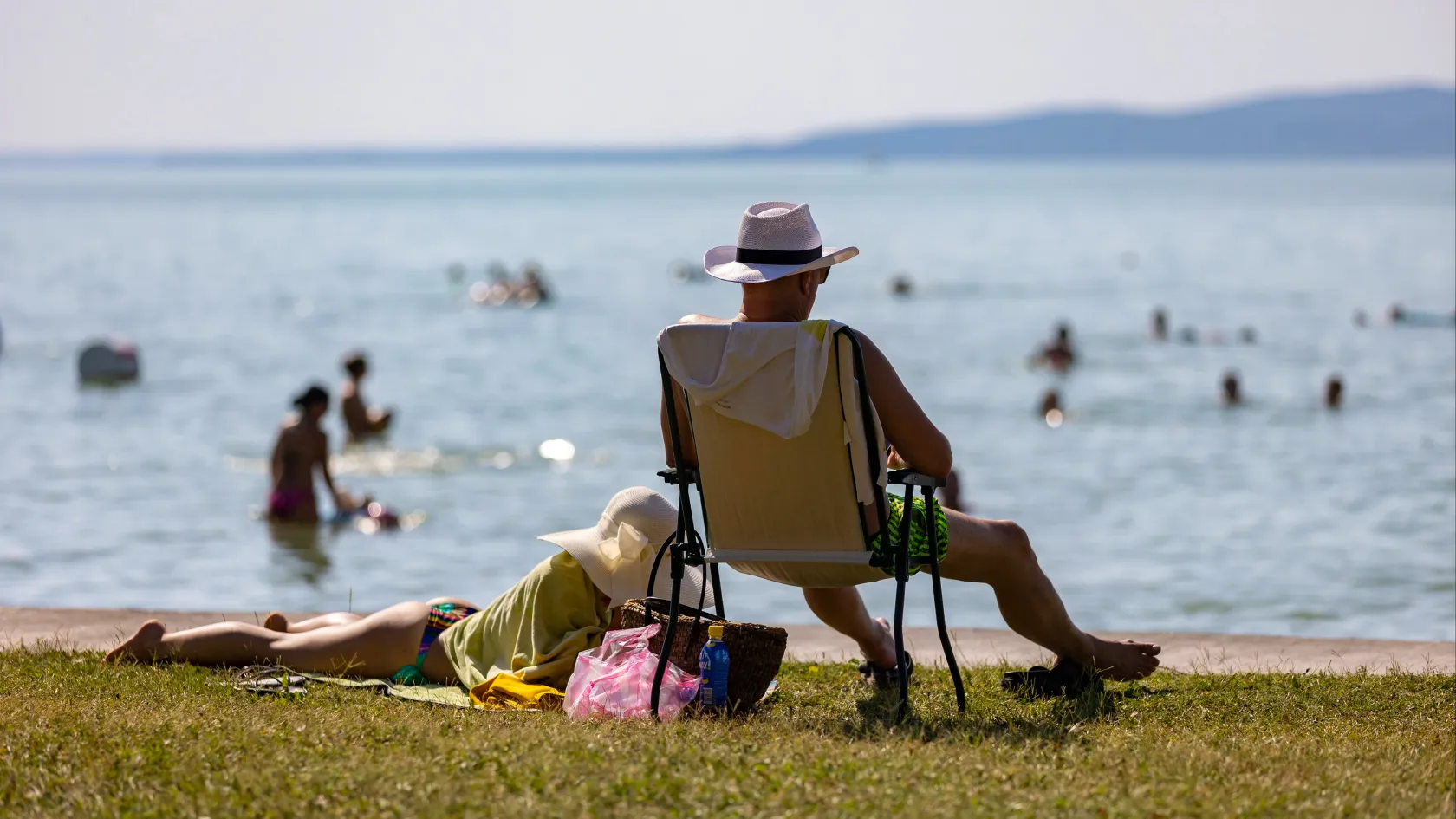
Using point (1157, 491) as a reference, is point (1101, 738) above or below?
above

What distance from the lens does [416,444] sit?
22.2m

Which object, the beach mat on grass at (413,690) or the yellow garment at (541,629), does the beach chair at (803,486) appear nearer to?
the yellow garment at (541,629)

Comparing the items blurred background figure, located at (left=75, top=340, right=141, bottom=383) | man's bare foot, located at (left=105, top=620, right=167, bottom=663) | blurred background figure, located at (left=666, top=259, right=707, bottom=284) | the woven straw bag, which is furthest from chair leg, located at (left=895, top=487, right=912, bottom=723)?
blurred background figure, located at (left=666, top=259, right=707, bottom=284)

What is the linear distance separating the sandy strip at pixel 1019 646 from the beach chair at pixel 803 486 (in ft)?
4.73

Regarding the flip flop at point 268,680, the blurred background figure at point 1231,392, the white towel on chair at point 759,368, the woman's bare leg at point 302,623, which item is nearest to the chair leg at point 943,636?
the white towel on chair at point 759,368

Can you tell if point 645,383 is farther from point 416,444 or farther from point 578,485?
point 578,485

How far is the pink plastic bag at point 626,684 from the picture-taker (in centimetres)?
460

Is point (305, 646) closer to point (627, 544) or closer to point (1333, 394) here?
point (627, 544)

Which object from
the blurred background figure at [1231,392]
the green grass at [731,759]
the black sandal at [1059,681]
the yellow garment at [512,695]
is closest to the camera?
the green grass at [731,759]

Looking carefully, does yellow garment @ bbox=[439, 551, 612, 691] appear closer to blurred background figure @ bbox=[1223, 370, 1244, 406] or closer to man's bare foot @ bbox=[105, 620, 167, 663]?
man's bare foot @ bbox=[105, 620, 167, 663]

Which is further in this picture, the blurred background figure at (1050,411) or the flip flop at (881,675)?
the blurred background figure at (1050,411)

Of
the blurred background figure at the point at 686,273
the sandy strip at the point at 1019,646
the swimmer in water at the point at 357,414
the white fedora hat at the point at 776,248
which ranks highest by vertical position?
the white fedora hat at the point at 776,248

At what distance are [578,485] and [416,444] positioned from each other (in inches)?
167

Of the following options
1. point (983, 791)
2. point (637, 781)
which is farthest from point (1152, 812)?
point (637, 781)
